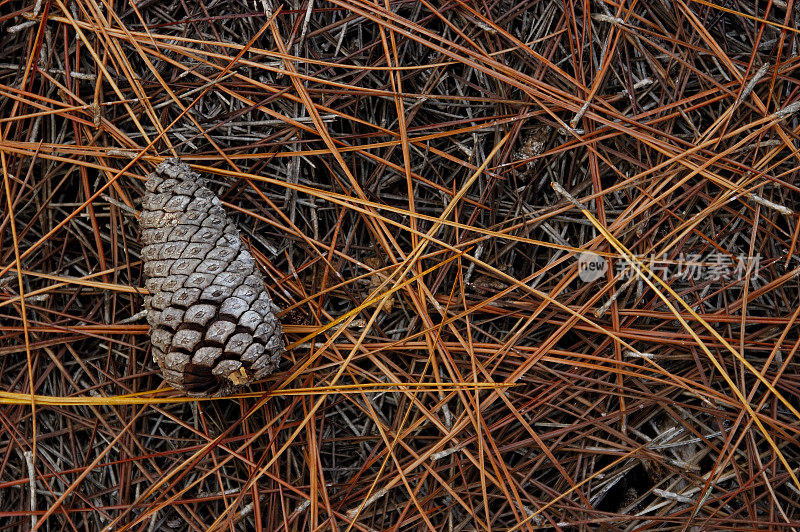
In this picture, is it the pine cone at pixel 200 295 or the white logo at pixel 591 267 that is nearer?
the pine cone at pixel 200 295

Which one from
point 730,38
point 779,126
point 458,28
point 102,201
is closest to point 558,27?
point 458,28

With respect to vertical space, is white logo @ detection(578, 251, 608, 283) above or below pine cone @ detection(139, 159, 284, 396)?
below

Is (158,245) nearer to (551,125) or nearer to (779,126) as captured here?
(551,125)

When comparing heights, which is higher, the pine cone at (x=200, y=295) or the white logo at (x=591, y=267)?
the pine cone at (x=200, y=295)

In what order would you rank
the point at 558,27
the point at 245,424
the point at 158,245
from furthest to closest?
1. the point at 558,27
2. the point at 245,424
3. the point at 158,245

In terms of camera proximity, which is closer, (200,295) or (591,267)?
(200,295)
